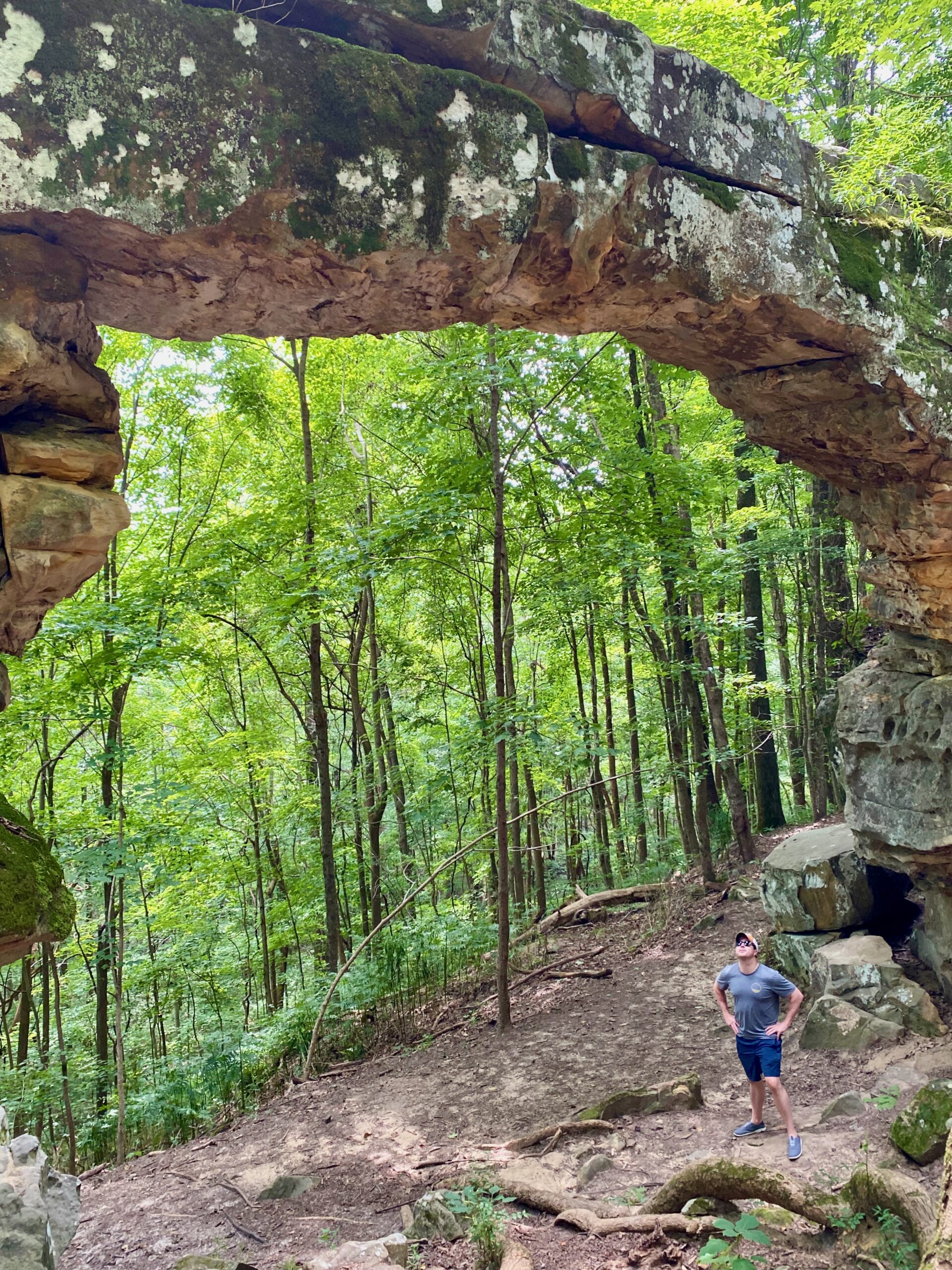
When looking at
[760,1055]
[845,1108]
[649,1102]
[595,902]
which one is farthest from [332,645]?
[845,1108]

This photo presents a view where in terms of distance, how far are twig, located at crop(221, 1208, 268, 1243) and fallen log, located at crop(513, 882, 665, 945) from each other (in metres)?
6.89

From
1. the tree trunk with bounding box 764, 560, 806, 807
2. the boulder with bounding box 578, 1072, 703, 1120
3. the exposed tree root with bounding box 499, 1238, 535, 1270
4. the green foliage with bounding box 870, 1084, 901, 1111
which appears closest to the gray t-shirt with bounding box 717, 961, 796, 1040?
the green foliage with bounding box 870, 1084, 901, 1111

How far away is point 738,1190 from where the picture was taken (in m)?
3.49

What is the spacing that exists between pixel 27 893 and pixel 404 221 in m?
3.76

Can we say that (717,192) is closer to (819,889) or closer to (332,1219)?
(819,889)

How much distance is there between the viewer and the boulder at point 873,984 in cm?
578

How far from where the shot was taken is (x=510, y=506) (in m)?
10.7

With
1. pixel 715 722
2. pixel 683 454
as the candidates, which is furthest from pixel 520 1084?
pixel 683 454

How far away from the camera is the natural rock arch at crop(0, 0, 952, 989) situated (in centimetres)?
307

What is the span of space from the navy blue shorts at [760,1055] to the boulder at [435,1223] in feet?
7.12

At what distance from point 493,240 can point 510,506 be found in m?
6.85

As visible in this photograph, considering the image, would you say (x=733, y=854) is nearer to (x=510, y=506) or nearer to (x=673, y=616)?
(x=673, y=616)

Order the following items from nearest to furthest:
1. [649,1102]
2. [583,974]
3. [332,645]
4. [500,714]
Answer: [649,1102] < [500,714] < [583,974] < [332,645]

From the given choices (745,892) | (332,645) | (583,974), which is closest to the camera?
(583,974)
